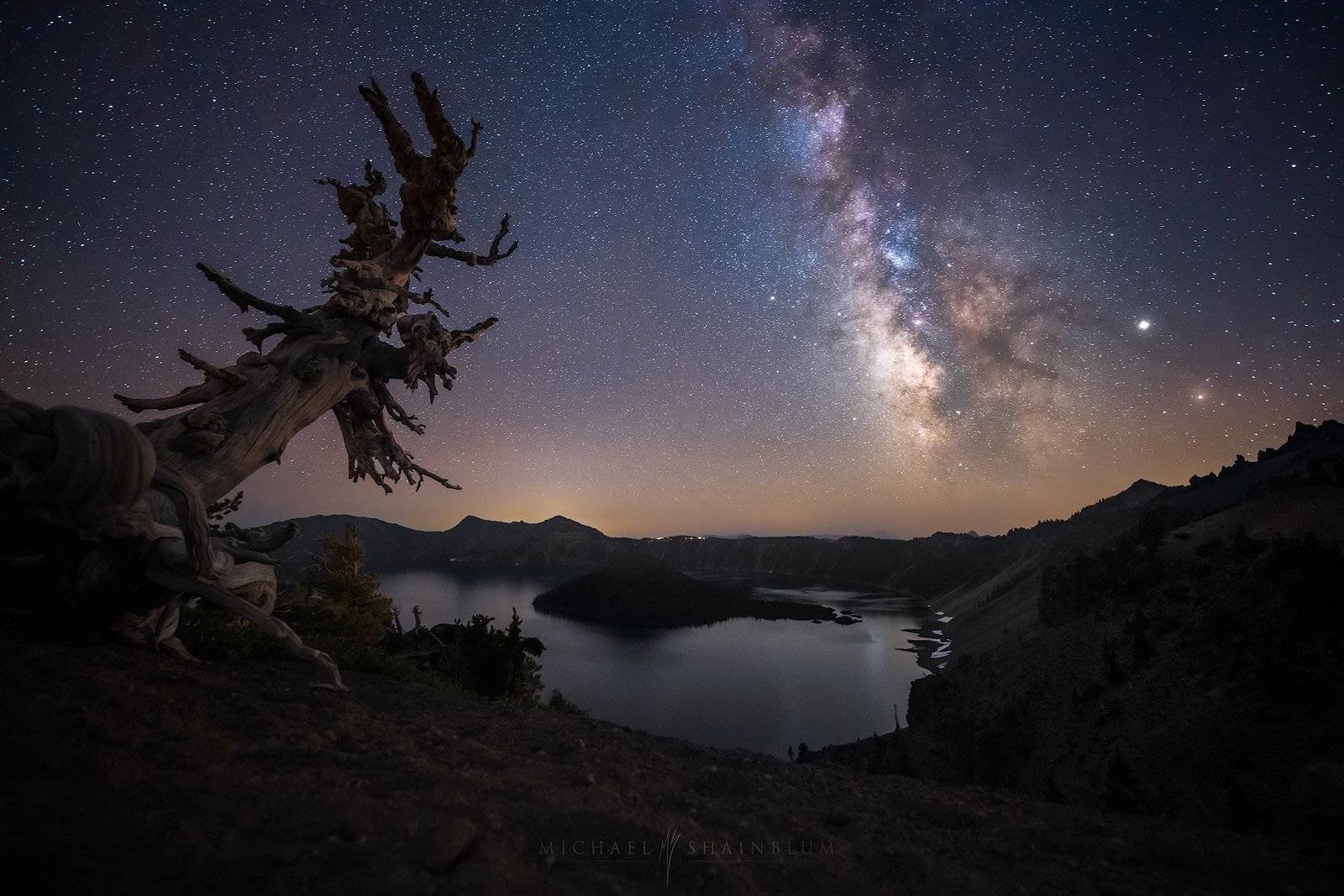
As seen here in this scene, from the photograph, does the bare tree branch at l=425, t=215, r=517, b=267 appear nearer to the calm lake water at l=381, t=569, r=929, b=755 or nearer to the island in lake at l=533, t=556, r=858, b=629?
the calm lake water at l=381, t=569, r=929, b=755

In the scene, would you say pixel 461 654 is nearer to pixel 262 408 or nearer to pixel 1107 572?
pixel 262 408

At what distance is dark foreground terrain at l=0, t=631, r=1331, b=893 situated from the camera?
2.35 m

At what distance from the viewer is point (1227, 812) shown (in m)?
7.53

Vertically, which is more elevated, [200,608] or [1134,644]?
[200,608]

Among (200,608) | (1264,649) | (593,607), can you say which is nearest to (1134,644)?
(1264,649)

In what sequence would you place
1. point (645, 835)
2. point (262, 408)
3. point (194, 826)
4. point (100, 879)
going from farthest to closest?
point (262, 408) → point (645, 835) → point (194, 826) → point (100, 879)

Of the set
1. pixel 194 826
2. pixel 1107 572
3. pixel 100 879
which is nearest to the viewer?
pixel 100 879

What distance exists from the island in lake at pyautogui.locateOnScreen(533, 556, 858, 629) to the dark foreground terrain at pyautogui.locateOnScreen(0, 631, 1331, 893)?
260 ft

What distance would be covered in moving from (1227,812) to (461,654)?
1631 centimetres

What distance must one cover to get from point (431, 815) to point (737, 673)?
181ft

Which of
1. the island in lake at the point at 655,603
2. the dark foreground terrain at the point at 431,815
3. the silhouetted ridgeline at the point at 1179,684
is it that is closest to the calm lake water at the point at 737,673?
the island in lake at the point at 655,603

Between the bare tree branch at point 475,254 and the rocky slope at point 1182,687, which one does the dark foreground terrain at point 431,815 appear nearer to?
the rocky slope at point 1182,687

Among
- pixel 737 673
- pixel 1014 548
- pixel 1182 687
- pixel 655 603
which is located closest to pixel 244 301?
pixel 1182 687

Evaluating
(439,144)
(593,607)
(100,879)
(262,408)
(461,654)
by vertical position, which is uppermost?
(439,144)
